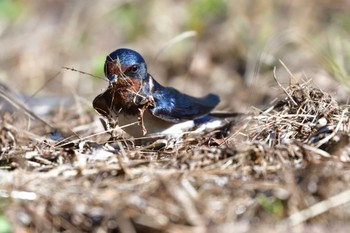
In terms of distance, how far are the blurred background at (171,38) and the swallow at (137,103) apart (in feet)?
7.67

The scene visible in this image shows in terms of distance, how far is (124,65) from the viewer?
4098 mm

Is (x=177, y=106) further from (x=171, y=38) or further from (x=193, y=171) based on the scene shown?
(x=171, y=38)

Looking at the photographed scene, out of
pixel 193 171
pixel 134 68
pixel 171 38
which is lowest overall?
pixel 171 38

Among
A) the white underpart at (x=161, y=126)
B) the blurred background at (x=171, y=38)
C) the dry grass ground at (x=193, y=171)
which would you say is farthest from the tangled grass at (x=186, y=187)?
the blurred background at (x=171, y=38)

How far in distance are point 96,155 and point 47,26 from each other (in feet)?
18.4

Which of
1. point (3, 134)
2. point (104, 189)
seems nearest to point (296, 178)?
point (104, 189)

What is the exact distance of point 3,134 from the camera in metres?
4.14

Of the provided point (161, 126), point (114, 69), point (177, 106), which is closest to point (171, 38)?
point (177, 106)

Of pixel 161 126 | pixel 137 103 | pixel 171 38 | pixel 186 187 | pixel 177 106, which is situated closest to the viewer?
pixel 186 187

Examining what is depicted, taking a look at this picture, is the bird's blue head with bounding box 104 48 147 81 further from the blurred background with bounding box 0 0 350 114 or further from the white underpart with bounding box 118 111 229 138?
the blurred background with bounding box 0 0 350 114

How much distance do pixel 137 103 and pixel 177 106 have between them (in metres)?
0.38

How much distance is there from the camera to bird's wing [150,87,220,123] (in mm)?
4285

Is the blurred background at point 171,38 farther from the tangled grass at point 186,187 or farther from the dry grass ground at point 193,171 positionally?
the tangled grass at point 186,187

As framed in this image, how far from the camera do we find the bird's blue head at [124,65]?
4.04 metres
